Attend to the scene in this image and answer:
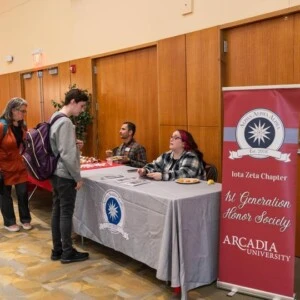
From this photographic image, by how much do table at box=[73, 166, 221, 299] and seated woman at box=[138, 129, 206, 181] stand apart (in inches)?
6.2

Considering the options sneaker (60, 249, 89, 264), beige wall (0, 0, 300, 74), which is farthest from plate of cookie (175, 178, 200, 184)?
beige wall (0, 0, 300, 74)

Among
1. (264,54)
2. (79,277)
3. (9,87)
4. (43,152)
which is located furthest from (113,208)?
(9,87)

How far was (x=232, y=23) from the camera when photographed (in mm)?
3631

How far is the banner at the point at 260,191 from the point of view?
2410 millimetres

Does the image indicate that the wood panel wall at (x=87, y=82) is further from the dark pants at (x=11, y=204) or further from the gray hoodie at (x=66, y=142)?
the gray hoodie at (x=66, y=142)

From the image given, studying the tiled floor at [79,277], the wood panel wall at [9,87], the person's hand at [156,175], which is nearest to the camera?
the tiled floor at [79,277]

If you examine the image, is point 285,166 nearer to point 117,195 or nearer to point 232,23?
point 117,195

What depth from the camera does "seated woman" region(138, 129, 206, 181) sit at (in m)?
3.19

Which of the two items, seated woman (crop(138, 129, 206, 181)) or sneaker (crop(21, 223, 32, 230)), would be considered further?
sneaker (crop(21, 223, 32, 230))

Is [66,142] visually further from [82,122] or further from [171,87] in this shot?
[82,122]

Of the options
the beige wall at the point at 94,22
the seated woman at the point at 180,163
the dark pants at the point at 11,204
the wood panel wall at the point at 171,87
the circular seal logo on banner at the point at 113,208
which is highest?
the beige wall at the point at 94,22

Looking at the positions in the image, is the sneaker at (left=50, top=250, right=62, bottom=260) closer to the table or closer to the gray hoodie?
the table

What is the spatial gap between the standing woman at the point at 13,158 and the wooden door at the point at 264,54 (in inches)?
84.2

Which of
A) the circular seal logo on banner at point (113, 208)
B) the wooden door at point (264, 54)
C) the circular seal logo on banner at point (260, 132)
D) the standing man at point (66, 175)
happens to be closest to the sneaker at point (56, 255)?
the standing man at point (66, 175)
